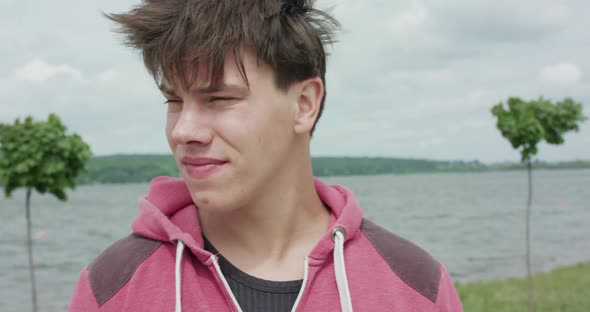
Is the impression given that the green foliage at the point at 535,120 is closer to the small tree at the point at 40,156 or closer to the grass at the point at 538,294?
the grass at the point at 538,294

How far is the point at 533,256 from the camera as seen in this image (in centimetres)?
2252

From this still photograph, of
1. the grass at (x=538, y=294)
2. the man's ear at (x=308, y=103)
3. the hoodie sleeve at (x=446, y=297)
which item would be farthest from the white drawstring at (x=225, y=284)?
the grass at (x=538, y=294)

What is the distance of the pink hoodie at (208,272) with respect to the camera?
185cm

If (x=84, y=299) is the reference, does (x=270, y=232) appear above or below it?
above

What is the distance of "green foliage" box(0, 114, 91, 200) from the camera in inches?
352

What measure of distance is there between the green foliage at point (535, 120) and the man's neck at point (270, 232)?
25.4 feet

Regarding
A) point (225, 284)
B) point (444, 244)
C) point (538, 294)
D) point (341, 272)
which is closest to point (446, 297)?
point (341, 272)

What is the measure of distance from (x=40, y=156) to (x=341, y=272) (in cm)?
809

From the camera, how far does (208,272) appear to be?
1.98 meters

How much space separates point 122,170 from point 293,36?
95532 millimetres

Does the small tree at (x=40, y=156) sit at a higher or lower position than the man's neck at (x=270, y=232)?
lower

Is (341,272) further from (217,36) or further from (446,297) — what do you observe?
(217,36)

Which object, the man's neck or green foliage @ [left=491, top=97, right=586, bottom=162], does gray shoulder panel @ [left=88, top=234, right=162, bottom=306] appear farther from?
green foliage @ [left=491, top=97, right=586, bottom=162]

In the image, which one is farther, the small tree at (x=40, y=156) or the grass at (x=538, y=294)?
the grass at (x=538, y=294)
